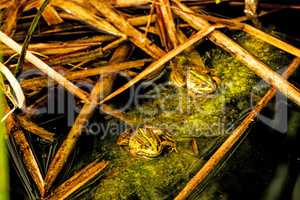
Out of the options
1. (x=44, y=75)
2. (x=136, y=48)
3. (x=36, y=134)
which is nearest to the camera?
(x=36, y=134)

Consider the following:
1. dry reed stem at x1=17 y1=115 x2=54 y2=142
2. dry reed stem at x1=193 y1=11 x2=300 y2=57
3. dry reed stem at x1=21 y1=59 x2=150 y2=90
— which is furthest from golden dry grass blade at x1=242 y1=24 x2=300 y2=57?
dry reed stem at x1=17 y1=115 x2=54 y2=142

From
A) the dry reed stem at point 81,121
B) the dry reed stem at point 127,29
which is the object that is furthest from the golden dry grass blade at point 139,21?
the dry reed stem at point 81,121

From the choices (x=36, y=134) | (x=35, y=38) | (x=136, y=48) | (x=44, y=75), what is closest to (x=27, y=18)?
(x=35, y=38)

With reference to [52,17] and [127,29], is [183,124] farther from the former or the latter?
[52,17]

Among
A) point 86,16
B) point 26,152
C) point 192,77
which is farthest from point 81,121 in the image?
point 86,16

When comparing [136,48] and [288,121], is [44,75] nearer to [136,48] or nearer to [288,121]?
[136,48]

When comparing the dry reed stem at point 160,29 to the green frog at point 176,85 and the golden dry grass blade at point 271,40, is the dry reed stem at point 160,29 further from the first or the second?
the golden dry grass blade at point 271,40
